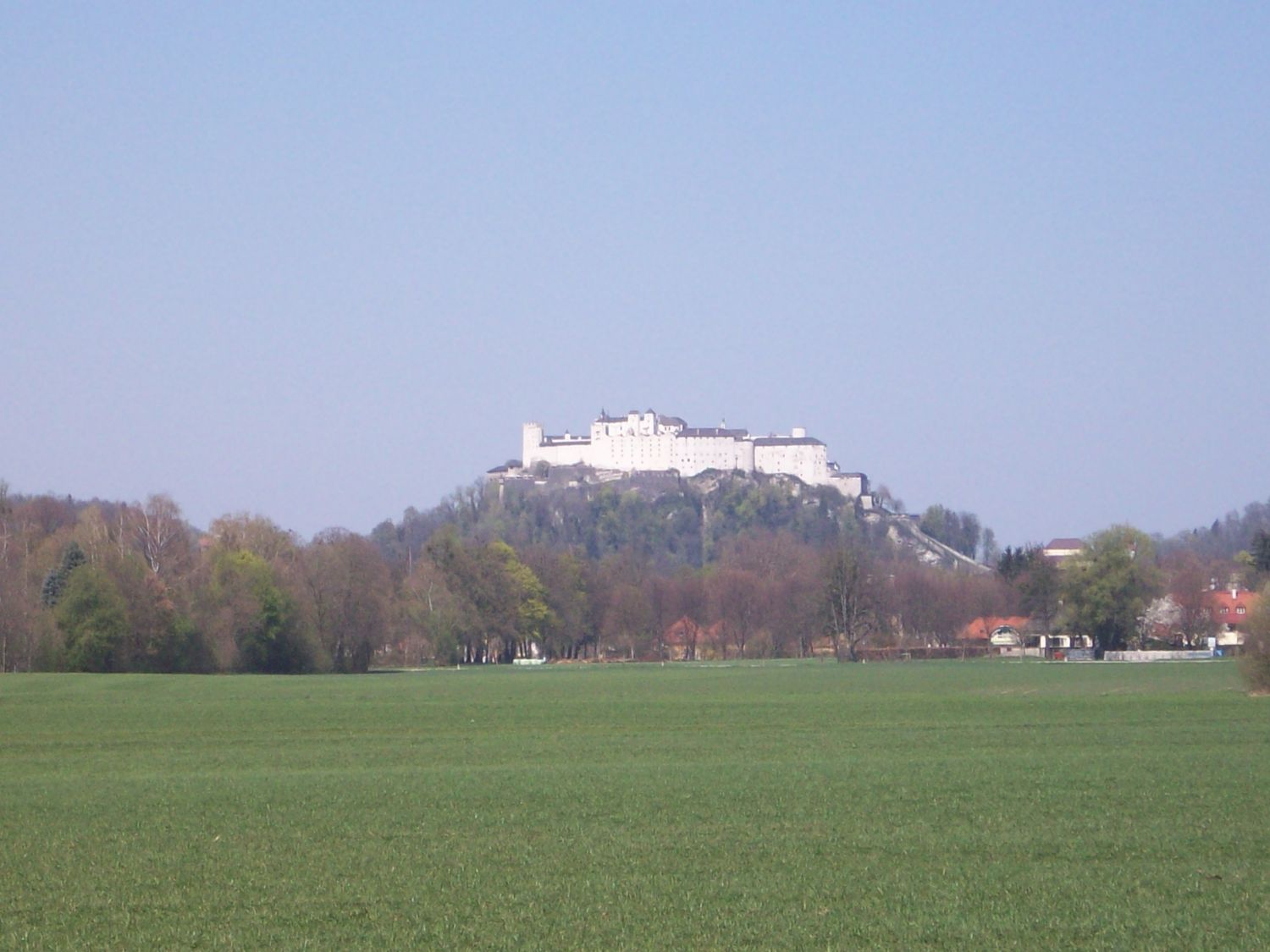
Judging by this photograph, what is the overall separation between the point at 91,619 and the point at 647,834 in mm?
60433

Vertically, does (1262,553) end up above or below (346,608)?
above

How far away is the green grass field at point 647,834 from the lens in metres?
11.7

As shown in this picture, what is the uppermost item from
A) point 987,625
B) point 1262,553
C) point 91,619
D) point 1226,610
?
point 1262,553

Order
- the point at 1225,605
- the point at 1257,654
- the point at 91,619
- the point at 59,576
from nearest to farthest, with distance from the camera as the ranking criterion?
1. the point at 1257,654
2. the point at 91,619
3. the point at 59,576
4. the point at 1225,605

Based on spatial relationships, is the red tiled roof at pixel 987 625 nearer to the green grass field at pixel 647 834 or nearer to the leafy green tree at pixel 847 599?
the leafy green tree at pixel 847 599

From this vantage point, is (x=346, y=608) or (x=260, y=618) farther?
(x=346, y=608)

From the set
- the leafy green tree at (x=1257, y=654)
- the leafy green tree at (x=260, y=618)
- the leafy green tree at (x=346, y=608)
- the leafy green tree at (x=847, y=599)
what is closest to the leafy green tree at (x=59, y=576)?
the leafy green tree at (x=260, y=618)

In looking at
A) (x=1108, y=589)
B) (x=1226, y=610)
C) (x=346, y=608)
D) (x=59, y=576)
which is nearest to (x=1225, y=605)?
(x=1226, y=610)

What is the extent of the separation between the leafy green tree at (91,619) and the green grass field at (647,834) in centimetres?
3634

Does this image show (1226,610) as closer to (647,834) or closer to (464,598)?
(464,598)

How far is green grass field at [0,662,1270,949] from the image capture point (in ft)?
38.3

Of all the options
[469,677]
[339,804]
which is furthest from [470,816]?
[469,677]

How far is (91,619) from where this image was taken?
2776 inches

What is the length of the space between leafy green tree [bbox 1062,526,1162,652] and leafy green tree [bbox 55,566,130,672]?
6267 cm
